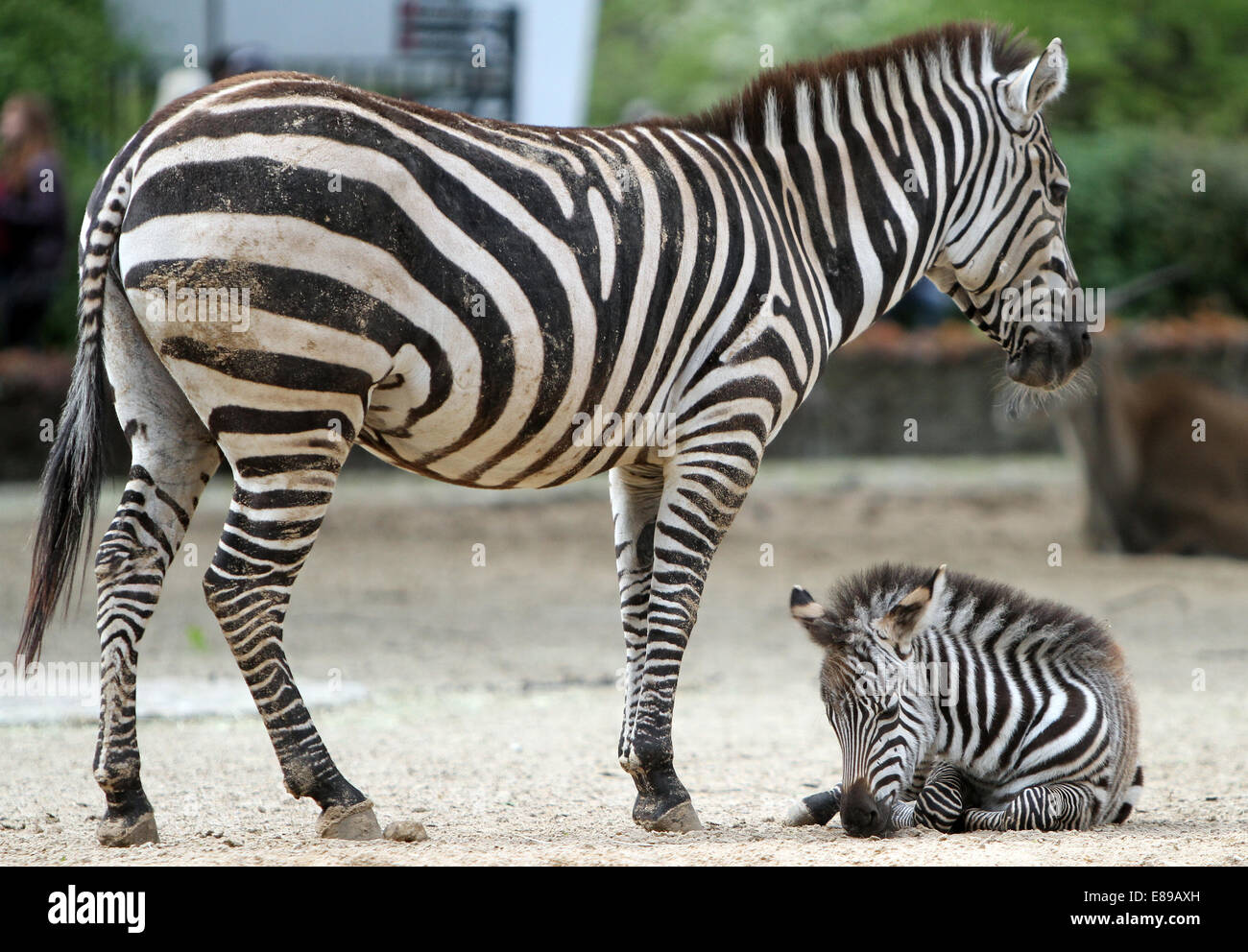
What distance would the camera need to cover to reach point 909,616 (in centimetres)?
410

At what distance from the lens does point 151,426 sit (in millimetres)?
3922

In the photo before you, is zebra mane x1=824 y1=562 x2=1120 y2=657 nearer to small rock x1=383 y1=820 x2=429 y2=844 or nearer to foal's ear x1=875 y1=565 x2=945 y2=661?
foal's ear x1=875 y1=565 x2=945 y2=661

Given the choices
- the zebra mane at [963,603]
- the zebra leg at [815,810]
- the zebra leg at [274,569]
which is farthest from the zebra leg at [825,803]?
the zebra leg at [274,569]

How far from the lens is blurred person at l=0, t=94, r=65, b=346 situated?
11.2 metres

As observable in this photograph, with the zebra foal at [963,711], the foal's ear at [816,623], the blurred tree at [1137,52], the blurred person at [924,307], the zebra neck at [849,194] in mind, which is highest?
the blurred tree at [1137,52]

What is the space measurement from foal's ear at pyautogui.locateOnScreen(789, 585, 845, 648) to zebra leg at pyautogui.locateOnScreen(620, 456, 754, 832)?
32 cm

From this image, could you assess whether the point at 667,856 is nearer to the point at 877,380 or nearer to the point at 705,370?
the point at 705,370

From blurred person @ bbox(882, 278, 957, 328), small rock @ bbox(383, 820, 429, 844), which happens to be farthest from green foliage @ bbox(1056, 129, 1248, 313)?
small rock @ bbox(383, 820, 429, 844)

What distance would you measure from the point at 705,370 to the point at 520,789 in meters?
1.82

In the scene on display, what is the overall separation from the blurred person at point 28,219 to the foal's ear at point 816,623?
9.11 m

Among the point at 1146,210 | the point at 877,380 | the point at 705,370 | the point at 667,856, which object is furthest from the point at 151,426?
the point at 1146,210

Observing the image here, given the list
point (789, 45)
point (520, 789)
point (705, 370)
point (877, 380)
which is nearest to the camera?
point (705, 370)

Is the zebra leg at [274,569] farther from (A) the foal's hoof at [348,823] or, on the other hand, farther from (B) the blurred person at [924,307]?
(B) the blurred person at [924,307]

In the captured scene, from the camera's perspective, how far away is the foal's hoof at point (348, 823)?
3920 mm
